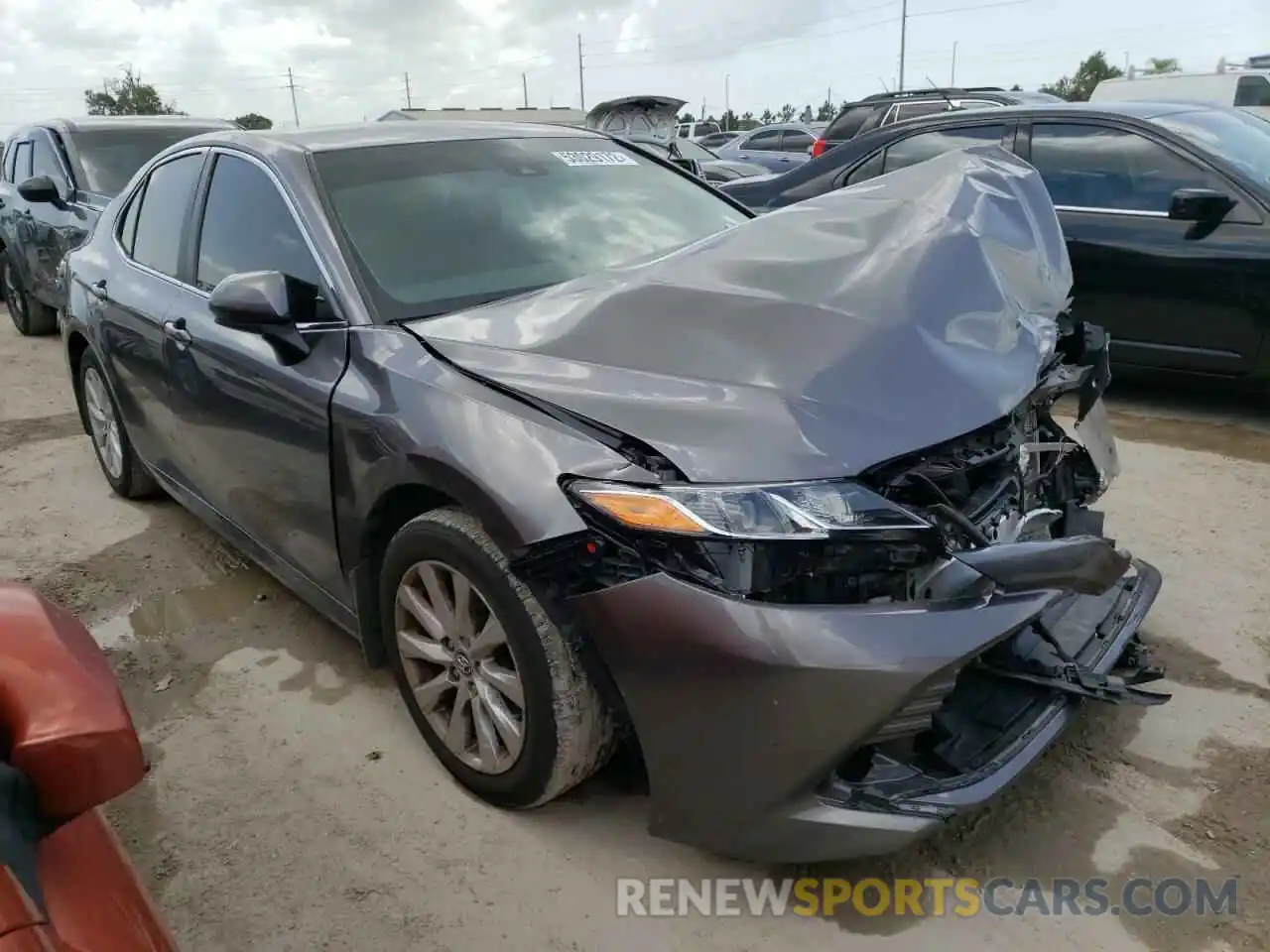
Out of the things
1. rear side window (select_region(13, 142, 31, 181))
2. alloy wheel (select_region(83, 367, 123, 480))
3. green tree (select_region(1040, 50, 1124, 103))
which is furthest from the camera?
green tree (select_region(1040, 50, 1124, 103))

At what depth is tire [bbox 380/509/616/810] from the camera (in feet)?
7.10

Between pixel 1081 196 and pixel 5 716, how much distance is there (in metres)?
5.66

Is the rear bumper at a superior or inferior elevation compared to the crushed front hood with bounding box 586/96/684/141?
inferior

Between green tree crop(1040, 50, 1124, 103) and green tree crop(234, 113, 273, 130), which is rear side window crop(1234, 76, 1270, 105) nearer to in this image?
green tree crop(234, 113, 273, 130)

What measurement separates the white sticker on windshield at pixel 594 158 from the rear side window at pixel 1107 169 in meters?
2.89

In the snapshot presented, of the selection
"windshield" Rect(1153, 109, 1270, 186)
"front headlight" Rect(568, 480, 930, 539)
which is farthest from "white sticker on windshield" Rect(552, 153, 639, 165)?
"windshield" Rect(1153, 109, 1270, 186)

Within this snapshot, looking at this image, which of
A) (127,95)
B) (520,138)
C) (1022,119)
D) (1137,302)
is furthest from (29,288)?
(127,95)

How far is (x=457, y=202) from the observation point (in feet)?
9.85

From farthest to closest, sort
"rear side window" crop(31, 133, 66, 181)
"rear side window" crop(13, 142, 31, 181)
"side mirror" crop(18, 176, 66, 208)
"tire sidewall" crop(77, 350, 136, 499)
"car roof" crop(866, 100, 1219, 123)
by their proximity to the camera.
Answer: "rear side window" crop(13, 142, 31, 181) < "rear side window" crop(31, 133, 66, 181) < "side mirror" crop(18, 176, 66, 208) < "car roof" crop(866, 100, 1219, 123) < "tire sidewall" crop(77, 350, 136, 499)

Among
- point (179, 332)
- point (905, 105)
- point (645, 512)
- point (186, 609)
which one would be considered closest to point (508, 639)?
point (645, 512)

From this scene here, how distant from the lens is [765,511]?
1.90m

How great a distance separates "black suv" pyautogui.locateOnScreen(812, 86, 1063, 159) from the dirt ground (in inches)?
286

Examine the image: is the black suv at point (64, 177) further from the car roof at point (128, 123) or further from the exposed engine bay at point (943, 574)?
the exposed engine bay at point (943, 574)

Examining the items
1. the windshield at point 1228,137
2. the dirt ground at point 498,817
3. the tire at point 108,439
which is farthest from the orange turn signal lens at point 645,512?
the windshield at point 1228,137
